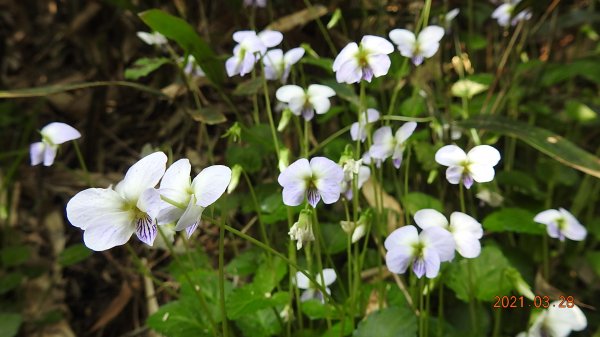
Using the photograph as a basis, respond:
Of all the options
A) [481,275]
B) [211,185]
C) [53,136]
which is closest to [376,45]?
[211,185]

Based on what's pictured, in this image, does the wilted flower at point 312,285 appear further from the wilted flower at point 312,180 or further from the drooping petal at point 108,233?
the drooping petal at point 108,233

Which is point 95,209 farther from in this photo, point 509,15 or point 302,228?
point 509,15

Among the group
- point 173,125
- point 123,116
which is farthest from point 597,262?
point 123,116

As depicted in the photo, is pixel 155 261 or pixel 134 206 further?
pixel 155 261

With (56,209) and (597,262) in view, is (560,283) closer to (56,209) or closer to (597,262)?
(597,262)

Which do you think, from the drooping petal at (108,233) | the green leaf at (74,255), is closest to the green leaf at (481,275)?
the drooping petal at (108,233)

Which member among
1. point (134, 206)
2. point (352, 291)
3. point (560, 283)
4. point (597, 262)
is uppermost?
point (134, 206)
